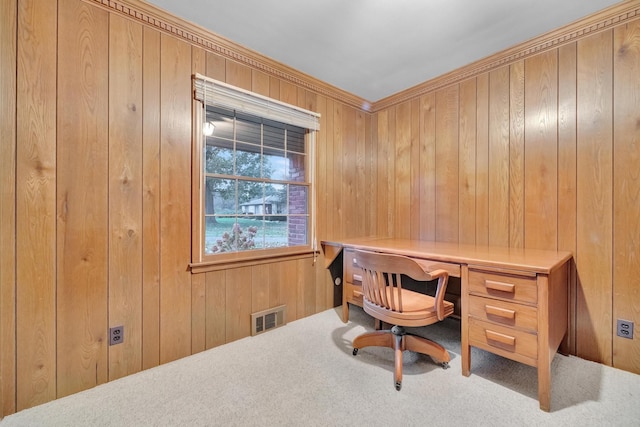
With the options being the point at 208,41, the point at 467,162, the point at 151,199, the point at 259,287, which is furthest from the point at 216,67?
the point at 467,162

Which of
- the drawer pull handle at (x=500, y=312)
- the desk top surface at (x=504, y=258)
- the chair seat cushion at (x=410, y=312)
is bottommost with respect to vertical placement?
the chair seat cushion at (x=410, y=312)

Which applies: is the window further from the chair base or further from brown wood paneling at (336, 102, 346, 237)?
the chair base

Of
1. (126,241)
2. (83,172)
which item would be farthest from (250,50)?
(126,241)

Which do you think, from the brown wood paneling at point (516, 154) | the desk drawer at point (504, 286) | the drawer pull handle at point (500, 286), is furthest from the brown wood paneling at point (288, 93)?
the drawer pull handle at point (500, 286)

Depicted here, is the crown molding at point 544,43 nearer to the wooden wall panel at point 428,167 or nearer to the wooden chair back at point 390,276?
the wooden wall panel at point 428,167

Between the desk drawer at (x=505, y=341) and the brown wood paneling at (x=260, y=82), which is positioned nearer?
the desk drawer at (x=505, y=341)

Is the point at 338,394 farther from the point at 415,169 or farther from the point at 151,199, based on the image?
the point at 415,169

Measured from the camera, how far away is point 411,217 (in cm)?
293

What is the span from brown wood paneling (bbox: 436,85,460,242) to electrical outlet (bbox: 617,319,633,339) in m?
1.15

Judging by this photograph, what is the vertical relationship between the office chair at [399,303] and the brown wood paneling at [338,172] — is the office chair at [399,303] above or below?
below

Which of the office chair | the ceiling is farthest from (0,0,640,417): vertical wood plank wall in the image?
the office chair

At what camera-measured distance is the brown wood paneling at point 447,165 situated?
8.48ft

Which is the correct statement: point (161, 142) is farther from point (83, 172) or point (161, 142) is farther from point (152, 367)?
point (152, 367)

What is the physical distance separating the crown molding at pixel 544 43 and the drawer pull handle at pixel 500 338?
2.09m
